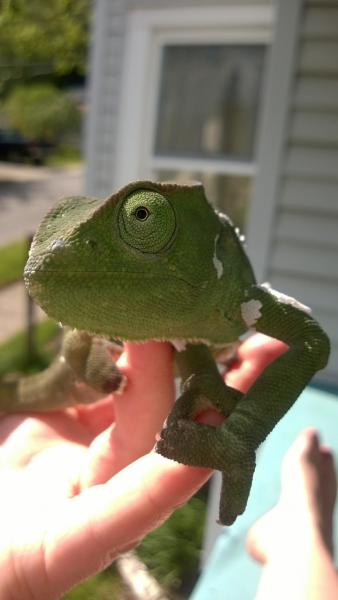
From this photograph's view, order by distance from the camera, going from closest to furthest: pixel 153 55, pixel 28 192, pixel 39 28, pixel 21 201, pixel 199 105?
pixel 153 55 → pixel 199 105 → pixel 39 28 → pixel 21 201 → pixel 28 192

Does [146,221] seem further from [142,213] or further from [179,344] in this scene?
[179,344]

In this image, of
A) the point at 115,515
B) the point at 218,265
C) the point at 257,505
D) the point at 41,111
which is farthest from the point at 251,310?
the point at 41,111

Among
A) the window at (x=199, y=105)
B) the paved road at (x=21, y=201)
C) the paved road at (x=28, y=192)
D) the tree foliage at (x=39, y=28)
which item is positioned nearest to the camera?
the window at (x=199, y=105)

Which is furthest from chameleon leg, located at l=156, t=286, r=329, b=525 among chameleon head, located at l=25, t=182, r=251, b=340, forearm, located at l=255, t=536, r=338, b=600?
forearm, located at l=255, t=536, r=338, b=600

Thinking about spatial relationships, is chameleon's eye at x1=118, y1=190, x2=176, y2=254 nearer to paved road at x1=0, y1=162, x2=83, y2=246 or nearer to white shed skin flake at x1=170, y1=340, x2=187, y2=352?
white shed skin flake at x1=170, y1=340, x2=187, y2=352

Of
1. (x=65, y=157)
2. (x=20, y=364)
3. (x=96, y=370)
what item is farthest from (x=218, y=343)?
(x=65, y=157)

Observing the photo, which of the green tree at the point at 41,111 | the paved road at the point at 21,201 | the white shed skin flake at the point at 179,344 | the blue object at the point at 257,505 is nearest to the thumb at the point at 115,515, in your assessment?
the white shed skin flake at the point at 179,344

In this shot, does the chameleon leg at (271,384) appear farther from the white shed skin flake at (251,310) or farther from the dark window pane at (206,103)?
the dark window pane at (206,103)
